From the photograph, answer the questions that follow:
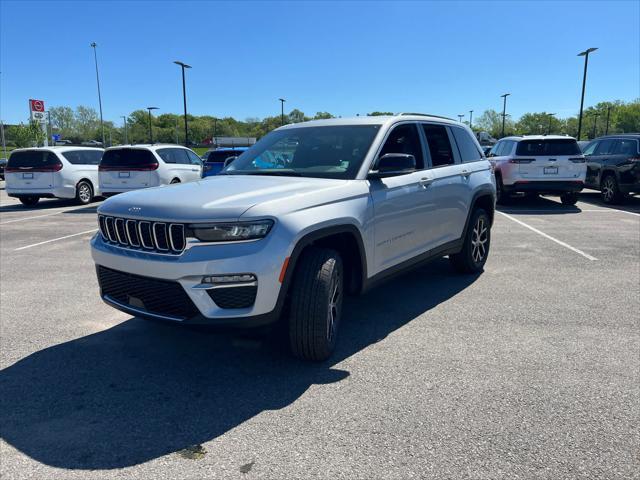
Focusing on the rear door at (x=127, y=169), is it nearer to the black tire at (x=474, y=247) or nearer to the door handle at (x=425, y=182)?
the black tire at (x=474, y=247)

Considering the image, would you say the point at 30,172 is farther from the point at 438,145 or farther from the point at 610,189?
the point at 610,189

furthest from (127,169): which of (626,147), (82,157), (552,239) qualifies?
(626,147)

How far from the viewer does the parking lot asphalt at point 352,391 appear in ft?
8.24

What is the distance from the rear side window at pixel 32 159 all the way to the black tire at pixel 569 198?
13915 mm

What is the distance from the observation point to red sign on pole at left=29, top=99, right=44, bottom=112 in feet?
126

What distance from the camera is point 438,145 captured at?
5.32 m

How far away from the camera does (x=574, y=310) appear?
15.8ft

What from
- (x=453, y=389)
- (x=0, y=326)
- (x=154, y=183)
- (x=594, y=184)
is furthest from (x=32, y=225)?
(x=594, y=184)

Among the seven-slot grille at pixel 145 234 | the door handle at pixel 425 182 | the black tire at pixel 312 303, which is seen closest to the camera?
the seven-slot grille at pixel 145 234

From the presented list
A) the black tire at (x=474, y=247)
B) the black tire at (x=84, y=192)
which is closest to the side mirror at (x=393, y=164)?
the black tire at (x=474, y=247)

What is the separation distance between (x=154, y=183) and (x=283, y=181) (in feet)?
34.0

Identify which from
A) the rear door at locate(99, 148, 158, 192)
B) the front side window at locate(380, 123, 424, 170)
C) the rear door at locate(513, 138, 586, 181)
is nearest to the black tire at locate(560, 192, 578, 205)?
the rear door at locate(513, 138, 586, 181)

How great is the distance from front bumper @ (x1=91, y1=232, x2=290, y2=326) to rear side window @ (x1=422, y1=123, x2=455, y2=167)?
8.62 feet

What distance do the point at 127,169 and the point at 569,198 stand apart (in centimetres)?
1167
